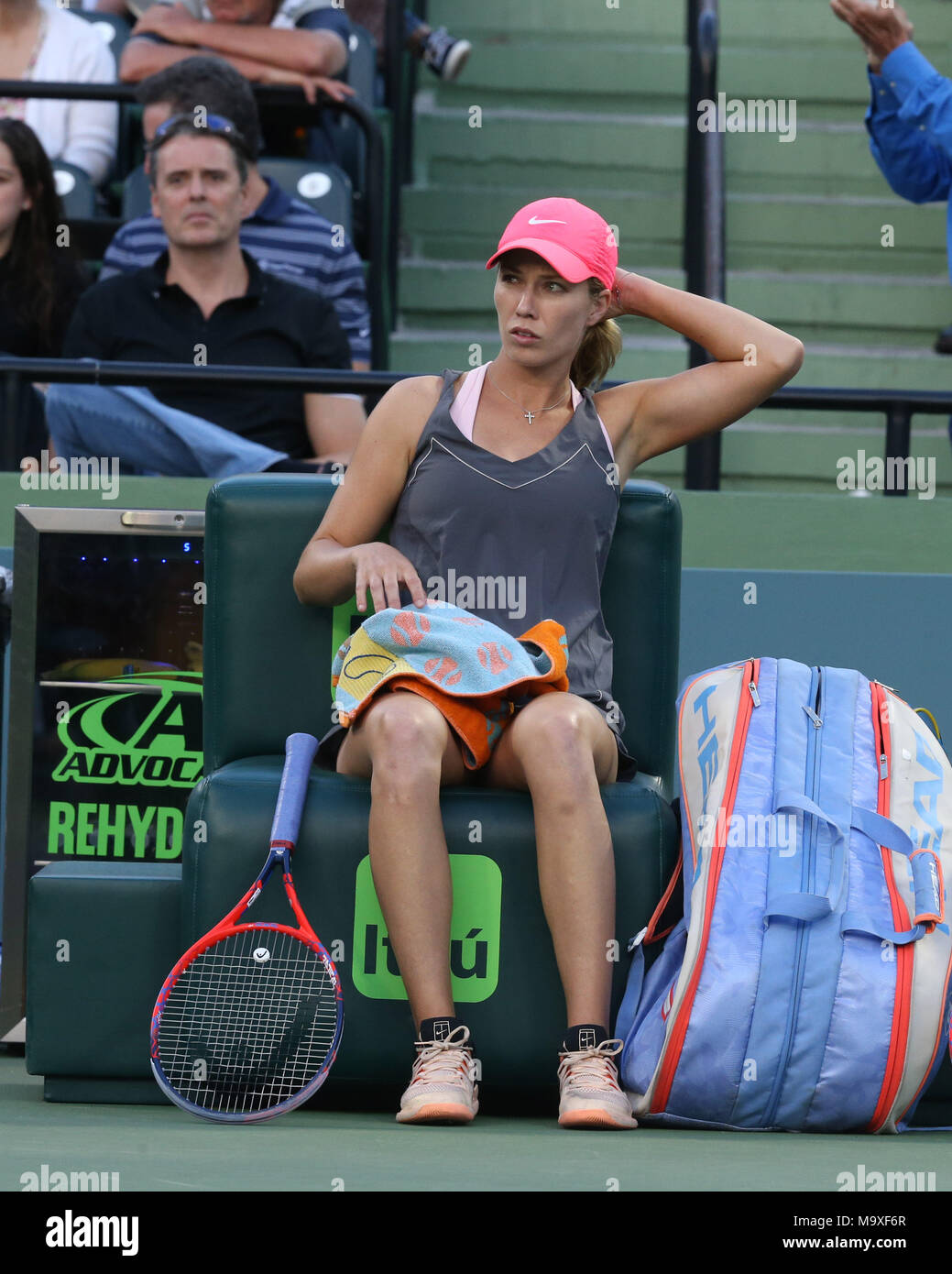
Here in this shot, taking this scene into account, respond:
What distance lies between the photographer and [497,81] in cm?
607

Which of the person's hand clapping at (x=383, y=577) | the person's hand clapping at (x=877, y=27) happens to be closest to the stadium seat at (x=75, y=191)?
the person's hand clapping at (x=877, y=27)

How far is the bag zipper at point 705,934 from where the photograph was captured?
2227 millimetres

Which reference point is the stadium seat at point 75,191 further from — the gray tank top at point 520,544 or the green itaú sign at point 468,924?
the green itaú sign at point 468,924

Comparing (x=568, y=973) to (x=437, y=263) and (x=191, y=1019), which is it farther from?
(x=437, y=263)

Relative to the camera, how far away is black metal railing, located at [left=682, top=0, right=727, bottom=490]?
14.1ft

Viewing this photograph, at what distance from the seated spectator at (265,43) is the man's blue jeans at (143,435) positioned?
1392mm

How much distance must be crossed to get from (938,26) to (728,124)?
943 millimetres

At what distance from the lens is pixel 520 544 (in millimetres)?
2582

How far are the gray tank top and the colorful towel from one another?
0.41 ft

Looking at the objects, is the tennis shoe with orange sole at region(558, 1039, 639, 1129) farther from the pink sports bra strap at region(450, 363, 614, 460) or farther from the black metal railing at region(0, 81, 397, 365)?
the black metal railing at region(0, 81, 397, 365)

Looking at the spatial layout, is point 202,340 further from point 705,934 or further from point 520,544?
point 705,934

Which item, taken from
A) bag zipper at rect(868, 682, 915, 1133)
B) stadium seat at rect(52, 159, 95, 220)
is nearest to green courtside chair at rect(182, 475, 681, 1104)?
bag zipper at rect(868, 682, 915, 1133)

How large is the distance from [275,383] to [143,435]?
351 millimetres

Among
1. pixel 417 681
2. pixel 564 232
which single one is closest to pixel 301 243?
pixel 564 232
